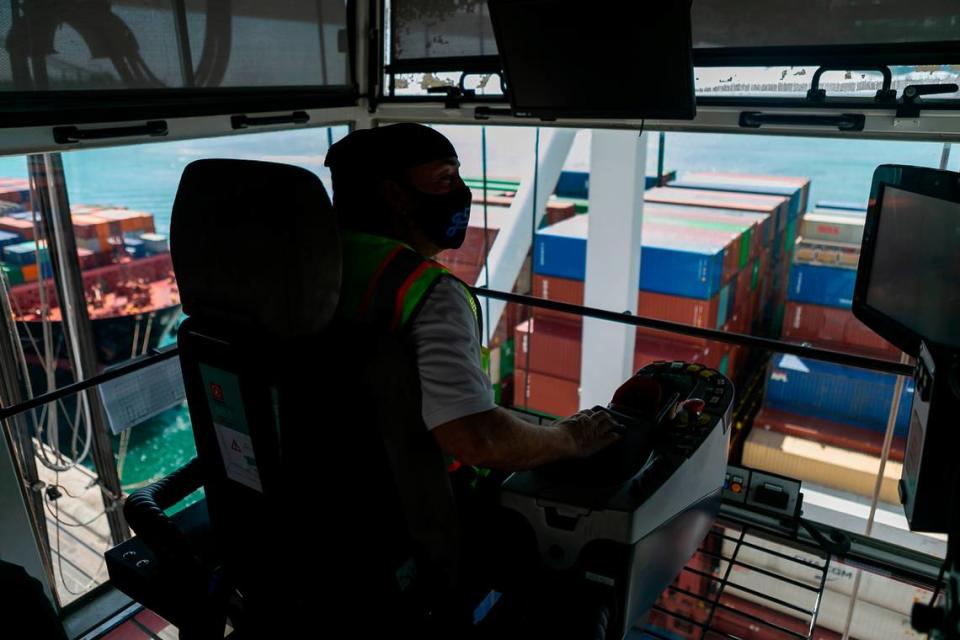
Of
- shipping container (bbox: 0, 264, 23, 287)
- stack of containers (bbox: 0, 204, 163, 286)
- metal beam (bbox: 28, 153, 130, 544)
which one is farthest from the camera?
stack of containers (bbox: 0, 204, 163, 286)

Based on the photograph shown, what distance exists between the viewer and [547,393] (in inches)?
435

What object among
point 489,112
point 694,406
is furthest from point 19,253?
point 694,406

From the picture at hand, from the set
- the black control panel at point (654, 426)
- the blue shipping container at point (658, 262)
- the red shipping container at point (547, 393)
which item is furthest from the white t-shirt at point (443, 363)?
the red shipping container at point (547, 393)

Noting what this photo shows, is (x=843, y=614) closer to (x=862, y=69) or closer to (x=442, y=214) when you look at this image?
(x=862, y=69)

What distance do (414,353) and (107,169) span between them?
5.66m

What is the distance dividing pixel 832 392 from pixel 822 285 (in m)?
1.71

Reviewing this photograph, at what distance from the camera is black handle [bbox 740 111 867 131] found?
218cm

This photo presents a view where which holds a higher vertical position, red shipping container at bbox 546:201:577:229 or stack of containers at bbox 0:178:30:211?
stack of containers at bbox 0:178:30:211

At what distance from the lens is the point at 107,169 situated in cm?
580

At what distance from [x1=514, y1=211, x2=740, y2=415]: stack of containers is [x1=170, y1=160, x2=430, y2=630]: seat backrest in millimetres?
7845

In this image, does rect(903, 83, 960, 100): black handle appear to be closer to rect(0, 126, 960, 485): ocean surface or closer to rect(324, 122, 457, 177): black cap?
rect(0, 126, 960, 485): ocean surface

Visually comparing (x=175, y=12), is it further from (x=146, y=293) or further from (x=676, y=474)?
(x=146, y=293)

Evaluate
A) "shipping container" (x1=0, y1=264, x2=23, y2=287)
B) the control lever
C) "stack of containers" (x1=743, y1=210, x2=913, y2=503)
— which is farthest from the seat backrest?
"stack of containers" (x1=743, y1=210, x2=913, y2=503)

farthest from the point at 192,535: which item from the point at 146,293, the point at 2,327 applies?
the point at 146,293
